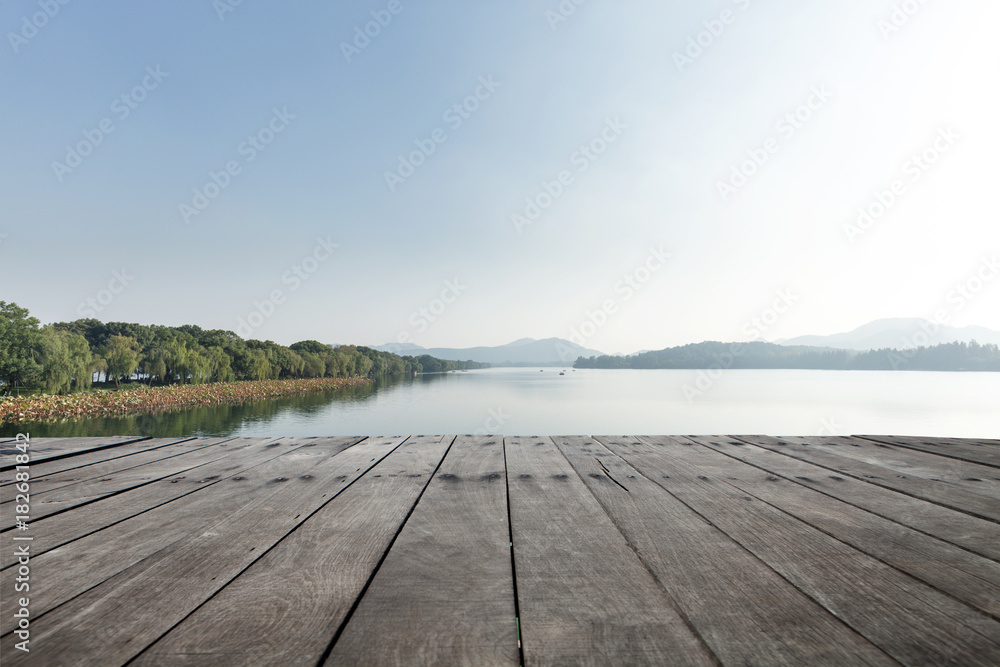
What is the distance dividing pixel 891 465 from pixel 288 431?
44.4ft

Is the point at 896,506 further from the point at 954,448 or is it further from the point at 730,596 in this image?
the point at 954,448

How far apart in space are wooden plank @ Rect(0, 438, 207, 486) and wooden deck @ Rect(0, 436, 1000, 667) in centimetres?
3

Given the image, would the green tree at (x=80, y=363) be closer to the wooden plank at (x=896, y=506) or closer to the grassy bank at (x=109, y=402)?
the grassy bank at (x=109, y=402)

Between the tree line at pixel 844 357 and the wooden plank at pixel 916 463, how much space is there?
271ft

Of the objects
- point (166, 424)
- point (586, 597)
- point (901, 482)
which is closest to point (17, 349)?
point (166, 424)

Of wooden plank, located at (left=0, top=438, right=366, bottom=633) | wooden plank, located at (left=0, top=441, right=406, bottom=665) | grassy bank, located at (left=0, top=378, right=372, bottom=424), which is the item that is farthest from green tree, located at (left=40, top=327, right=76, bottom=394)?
wooden plank, located at (left=0, top=441, right=406, bottom=665)

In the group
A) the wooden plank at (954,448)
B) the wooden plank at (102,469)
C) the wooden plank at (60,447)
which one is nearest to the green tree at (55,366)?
the wooden plank at (60,447)

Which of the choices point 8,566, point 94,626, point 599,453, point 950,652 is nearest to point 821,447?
point 599,453

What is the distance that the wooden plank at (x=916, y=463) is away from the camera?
5.89 ft

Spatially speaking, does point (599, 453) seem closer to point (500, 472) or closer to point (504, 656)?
point (500, 472)

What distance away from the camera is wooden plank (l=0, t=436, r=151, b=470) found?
2.14 m

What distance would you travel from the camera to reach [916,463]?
84.4 inches

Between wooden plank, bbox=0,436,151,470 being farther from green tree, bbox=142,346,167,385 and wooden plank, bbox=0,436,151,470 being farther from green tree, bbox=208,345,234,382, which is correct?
green tree, bbox=208,345,234,382

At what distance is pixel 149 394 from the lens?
21000mm
